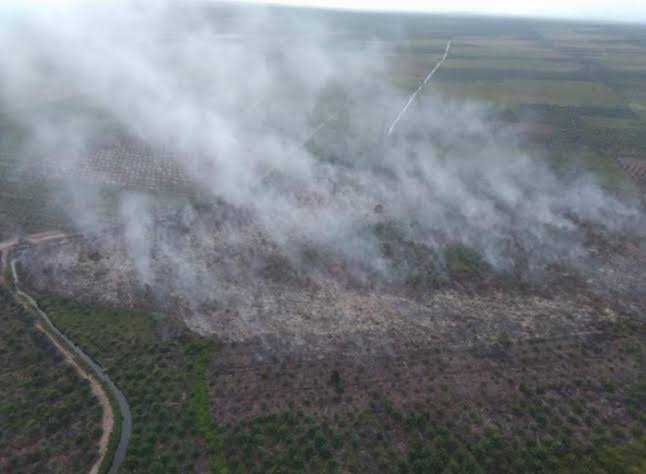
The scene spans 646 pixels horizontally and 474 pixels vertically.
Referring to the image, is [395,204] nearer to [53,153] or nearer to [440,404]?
[440,404]

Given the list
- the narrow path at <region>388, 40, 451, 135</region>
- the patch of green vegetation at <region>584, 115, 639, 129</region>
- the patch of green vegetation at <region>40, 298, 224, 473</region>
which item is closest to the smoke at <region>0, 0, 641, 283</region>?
the narrow path at <region>388, 40, 451, 135</region>

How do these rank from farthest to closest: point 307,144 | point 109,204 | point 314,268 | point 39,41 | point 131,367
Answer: point 39,41
point 307,144
point 109,204
point 314,268
point 131,367

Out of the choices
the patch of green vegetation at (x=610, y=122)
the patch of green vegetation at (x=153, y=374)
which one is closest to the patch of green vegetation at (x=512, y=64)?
the patch of green vegetation at (x=610, y=122)

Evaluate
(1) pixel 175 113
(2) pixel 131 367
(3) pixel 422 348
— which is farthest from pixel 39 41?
(3) pixel 422 348

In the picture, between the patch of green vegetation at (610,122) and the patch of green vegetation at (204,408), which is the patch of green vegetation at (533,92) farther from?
the patch of green vegetation at (204,408)

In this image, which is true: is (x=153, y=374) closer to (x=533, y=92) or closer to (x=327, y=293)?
(x=327, y=293)

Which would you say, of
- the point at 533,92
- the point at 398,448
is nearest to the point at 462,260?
the point at 398,448
